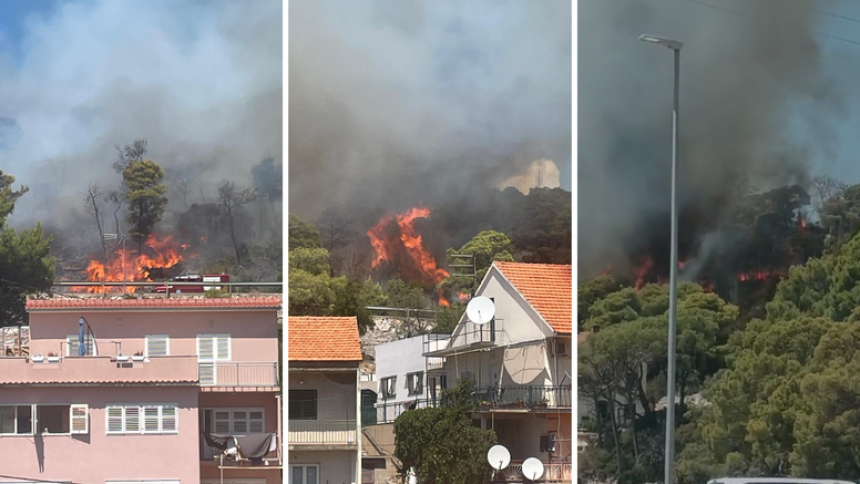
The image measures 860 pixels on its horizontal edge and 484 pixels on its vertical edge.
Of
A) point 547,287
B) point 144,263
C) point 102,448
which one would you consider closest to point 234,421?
point 102,448

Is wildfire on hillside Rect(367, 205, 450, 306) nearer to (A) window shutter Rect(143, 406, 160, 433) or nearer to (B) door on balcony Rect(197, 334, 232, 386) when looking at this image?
(B) door on balcony Rect(197, 334, 232, 386)

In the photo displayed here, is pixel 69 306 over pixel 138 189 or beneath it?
beneath

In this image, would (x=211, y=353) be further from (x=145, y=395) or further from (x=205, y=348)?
(x=145, y=395)

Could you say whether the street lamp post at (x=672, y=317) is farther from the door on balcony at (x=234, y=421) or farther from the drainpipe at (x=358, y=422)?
the door on balcony at (x=234, y=421)

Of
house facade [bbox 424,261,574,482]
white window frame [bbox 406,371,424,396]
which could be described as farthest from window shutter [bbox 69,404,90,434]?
house facade [bbox 424,261,574,482]

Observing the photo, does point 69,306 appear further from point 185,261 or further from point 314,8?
point 314,8

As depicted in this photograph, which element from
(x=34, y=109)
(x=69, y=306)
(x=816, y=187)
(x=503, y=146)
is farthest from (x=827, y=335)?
(x=34, y=109)

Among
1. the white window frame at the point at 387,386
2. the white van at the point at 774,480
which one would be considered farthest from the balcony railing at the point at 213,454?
the white van at the point at 774,480
